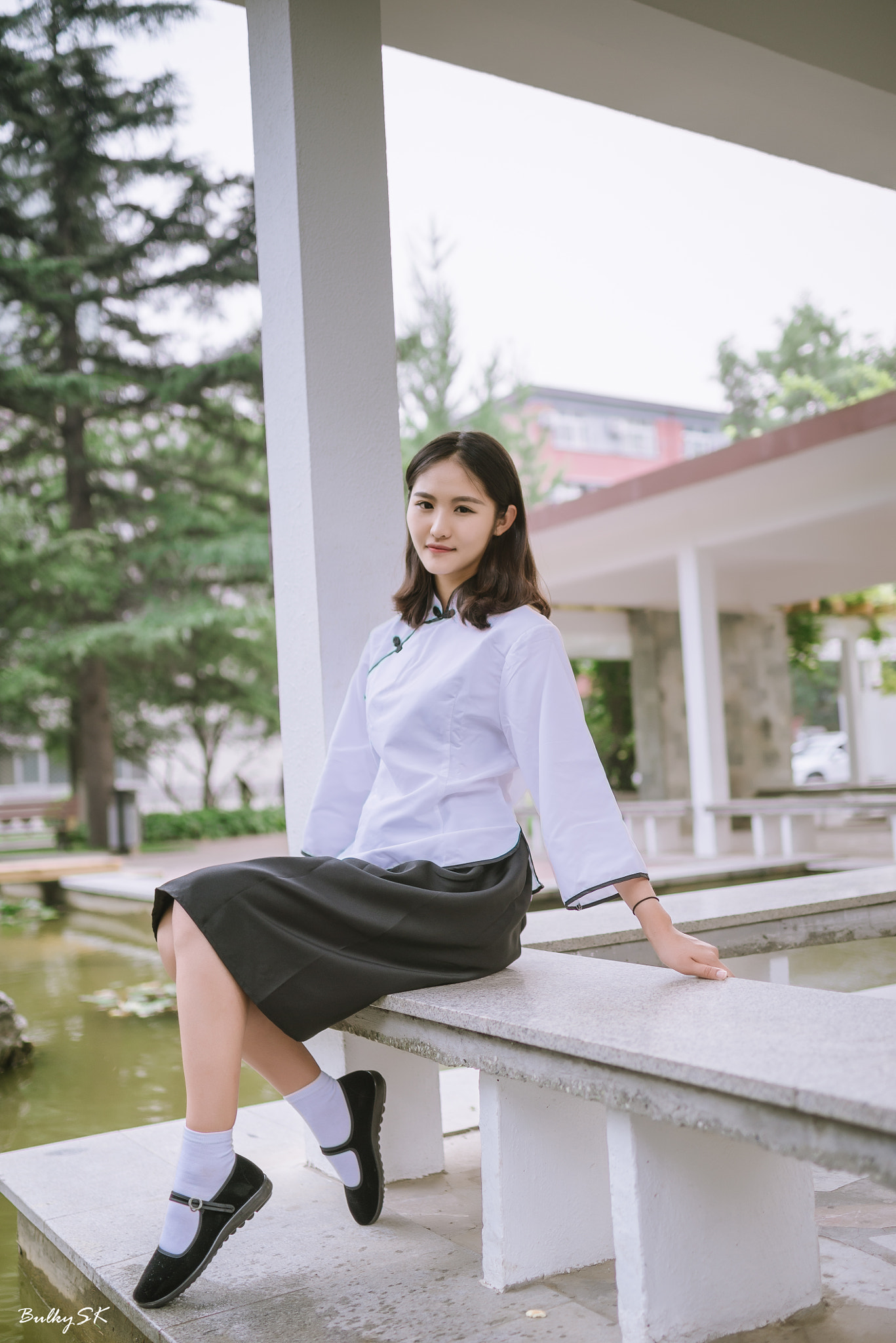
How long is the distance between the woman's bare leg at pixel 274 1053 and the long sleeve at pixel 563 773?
538 mm

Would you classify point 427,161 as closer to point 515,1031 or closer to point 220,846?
point 220,846

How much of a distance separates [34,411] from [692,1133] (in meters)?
13.5

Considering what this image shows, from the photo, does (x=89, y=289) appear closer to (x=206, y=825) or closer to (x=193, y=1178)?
(x=206, y=825)

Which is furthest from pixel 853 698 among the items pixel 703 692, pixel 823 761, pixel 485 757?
pixel 485 757

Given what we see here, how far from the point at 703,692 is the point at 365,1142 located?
25.2 ft

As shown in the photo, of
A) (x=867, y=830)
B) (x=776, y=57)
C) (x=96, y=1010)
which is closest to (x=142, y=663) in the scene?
(x=867, y=830)

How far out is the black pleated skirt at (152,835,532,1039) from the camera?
170 centimetres

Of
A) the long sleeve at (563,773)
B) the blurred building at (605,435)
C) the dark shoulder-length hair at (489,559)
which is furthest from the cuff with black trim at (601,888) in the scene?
the blurred building at (605,435)

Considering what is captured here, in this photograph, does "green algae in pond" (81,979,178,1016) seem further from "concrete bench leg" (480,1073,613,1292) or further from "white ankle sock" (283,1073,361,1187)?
"concrete bench leg" (480,1073,613,1292)

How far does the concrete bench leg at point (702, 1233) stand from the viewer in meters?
1.46

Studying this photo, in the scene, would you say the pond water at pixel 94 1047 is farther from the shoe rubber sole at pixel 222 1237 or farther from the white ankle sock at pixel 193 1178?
the white ankle sock at pixel 193 1178

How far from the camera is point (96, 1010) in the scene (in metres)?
4.85

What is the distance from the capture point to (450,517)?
205cm

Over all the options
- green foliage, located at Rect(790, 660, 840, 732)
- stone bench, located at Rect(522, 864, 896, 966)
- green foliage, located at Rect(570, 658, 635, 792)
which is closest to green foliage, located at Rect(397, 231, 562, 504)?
green foliage, located at Rect(570, 658, 635, 792)
